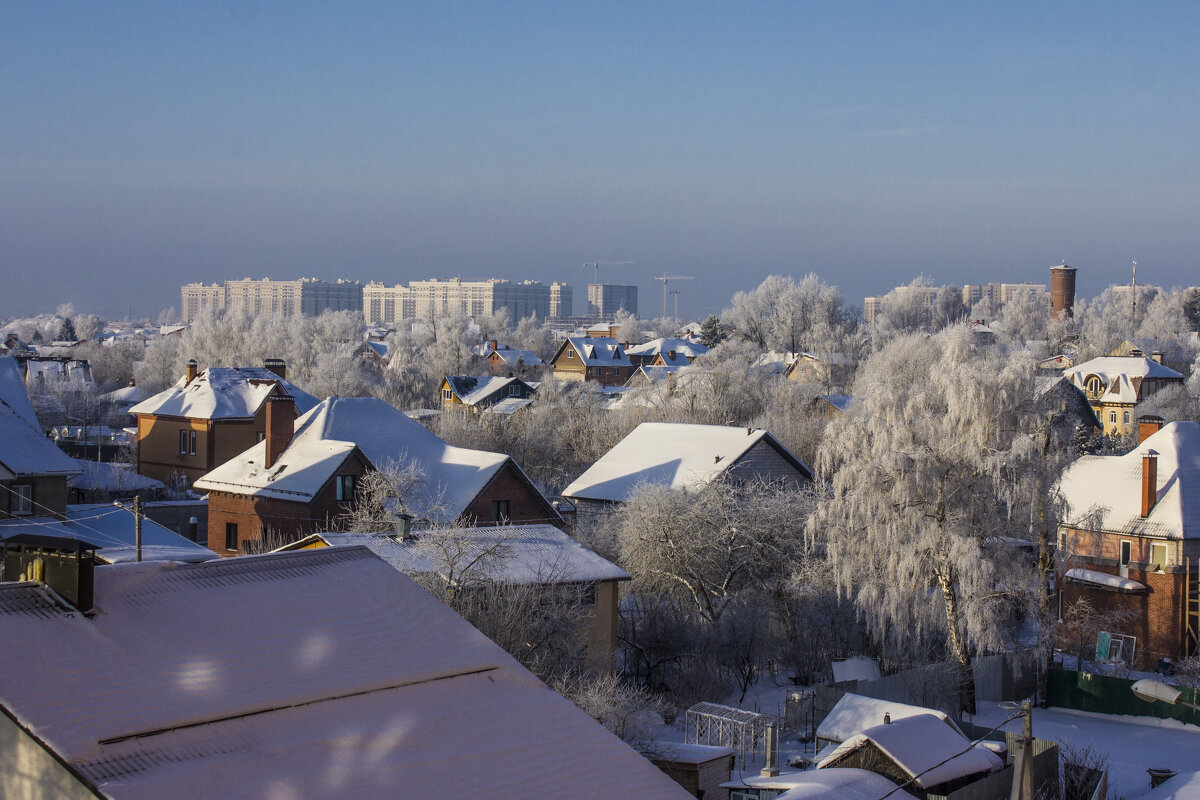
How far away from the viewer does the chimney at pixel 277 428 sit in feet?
106

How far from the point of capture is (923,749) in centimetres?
1462

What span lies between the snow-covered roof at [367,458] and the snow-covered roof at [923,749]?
592 inches

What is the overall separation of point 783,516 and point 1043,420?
7.40 m

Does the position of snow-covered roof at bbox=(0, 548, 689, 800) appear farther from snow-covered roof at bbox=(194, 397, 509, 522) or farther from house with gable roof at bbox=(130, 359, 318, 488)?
house with gable roof at bbox=(130, 359, 318, 488)

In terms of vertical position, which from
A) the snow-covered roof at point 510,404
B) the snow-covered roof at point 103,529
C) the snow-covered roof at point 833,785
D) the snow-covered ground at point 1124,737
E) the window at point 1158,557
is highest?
the snow-covered roof at point 510,404

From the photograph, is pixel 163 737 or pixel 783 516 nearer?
pixel 163 737

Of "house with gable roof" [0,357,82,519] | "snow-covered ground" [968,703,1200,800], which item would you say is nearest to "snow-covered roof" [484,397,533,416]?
"house with gable roof" [0,357,82,519]

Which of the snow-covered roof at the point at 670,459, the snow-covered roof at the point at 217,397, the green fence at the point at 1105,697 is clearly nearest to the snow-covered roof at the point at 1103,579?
the green fence at the point at 1105,697

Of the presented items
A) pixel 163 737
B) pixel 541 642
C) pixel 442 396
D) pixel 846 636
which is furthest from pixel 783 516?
pixel 442 396

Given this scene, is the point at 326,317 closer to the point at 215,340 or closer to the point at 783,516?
the point at 215,340

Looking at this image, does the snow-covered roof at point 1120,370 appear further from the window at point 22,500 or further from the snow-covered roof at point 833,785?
the snow-covered roof at point 833,785

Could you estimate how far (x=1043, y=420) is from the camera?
2452cm

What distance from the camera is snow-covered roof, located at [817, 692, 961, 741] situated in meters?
17.7

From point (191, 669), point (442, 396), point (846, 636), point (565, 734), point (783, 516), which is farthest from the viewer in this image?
point (442, 396)
